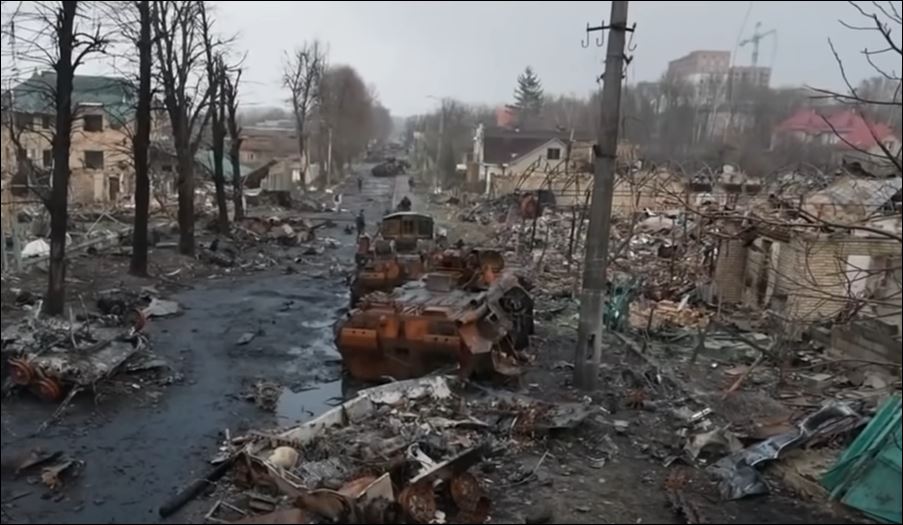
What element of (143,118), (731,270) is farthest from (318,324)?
(731,270)

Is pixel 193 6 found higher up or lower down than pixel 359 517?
higher up

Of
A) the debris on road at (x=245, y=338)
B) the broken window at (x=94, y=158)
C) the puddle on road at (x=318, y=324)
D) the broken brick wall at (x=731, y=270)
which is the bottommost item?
the puddle on road at (x=318, y=324)

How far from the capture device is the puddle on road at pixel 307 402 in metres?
10.9

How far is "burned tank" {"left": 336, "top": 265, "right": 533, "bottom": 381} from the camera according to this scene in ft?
37.8

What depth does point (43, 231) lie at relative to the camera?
2486 cm

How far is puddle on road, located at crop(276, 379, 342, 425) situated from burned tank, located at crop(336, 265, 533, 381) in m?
0.48

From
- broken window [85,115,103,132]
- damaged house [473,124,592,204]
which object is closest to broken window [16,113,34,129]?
broken window [85,115,103,132]

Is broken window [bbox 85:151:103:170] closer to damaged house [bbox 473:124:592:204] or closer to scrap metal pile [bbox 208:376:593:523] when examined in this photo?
damaged house [bbox 473:124:592:204]

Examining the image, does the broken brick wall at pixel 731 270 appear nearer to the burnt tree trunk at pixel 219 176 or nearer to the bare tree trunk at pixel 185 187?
the bare tree trunk at pixel 185 187

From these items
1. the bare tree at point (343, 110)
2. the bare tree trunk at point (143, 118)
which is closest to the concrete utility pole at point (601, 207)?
the bare tree trunk at point (143, 118)

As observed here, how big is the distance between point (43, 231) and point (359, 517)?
874 inches

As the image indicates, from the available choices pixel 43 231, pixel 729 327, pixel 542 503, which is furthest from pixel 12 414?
pixel 43 231

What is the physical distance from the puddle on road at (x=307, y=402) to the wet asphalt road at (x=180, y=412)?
16 millimetres

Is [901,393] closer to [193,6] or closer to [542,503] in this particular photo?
[542,503]
